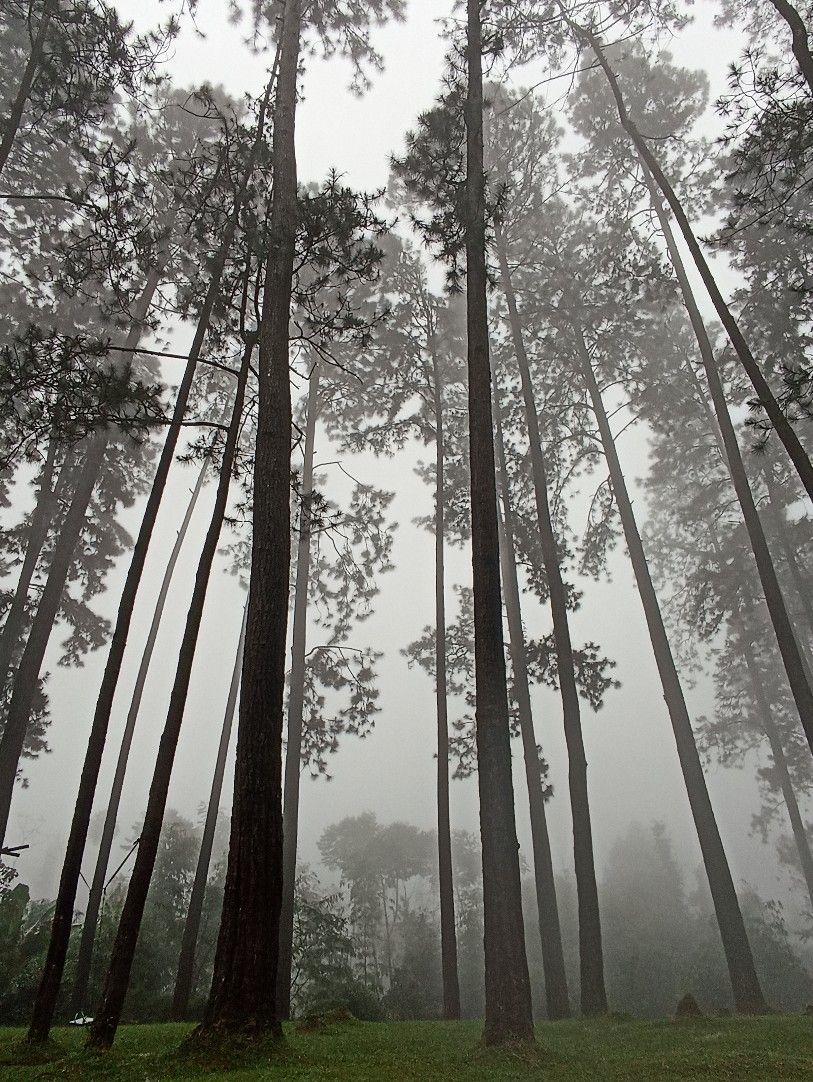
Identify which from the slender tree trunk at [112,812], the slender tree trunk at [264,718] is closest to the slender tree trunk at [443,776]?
the slender tree trunk at [112,812]

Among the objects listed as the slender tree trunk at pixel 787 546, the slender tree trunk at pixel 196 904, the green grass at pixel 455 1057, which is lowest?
the green grass at pixel 455 1057

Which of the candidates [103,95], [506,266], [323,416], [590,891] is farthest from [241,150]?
[590,891]

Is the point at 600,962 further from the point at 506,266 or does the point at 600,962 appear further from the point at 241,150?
the point at 506,266

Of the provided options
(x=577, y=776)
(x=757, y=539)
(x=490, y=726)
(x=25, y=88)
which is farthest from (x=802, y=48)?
(x=577, y=776)

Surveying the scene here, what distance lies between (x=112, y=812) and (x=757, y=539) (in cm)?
1490

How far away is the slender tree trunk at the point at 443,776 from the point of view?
11.6 metres

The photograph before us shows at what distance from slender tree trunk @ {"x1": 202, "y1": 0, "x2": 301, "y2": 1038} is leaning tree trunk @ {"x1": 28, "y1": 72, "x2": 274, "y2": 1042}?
53.0 inches

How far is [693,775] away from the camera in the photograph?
11008 mm

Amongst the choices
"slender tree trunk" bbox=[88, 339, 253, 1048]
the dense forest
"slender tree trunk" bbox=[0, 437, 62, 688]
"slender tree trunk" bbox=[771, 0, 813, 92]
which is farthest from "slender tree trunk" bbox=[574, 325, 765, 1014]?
"slender tree trunk" bbox=[0, 437, 62, 688]

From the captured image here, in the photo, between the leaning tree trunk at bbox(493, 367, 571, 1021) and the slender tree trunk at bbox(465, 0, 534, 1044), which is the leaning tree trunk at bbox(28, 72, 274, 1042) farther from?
the leaning tree trunk at bbox(493, 367, 571, 1021)

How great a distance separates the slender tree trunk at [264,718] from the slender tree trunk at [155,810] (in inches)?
46.1

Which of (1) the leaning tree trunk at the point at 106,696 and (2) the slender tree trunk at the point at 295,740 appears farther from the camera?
(2) the slender tree trunk at the point at 295,740

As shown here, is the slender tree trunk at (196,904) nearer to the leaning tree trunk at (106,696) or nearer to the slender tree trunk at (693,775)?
the leaning tree trunk at (106,696)

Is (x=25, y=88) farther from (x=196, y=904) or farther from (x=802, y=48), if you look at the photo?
(x=196, y=904)
